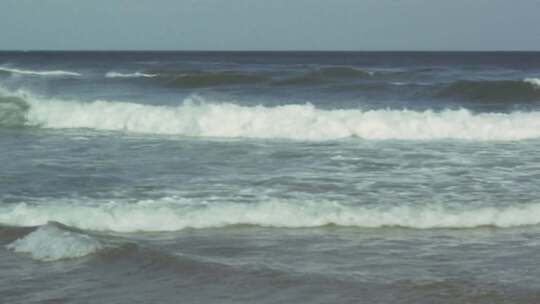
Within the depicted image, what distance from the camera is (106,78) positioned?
105 ft

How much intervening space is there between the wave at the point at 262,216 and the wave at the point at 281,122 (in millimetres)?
6594

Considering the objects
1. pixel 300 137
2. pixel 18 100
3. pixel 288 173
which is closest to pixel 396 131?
pixel 300 137

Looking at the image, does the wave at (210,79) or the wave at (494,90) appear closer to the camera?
the wave at (494,90)

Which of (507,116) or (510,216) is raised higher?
(507,116)

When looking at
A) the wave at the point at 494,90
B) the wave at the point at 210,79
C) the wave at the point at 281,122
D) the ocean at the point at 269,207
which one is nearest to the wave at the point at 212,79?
the wave at the point at 210,79

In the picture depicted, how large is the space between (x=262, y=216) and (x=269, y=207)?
0.24 meters

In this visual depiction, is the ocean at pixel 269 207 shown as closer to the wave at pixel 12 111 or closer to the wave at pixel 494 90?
the wave at pixel 12 111

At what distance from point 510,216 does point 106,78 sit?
26058 mm

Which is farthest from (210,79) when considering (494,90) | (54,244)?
(54,244)

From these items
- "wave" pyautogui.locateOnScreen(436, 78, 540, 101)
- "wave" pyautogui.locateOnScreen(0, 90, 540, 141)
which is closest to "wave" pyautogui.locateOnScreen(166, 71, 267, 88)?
"wave" pyautogui.locateOnScreen(436, 78, 540, 101)

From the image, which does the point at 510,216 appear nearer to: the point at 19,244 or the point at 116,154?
the point at 19,244

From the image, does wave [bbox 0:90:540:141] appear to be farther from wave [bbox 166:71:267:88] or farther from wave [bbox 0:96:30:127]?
wave [bbox 166:71:267:88]

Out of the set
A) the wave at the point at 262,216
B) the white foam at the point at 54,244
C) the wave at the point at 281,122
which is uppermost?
the wave at the point at 281,122

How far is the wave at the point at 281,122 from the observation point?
49.5ft
